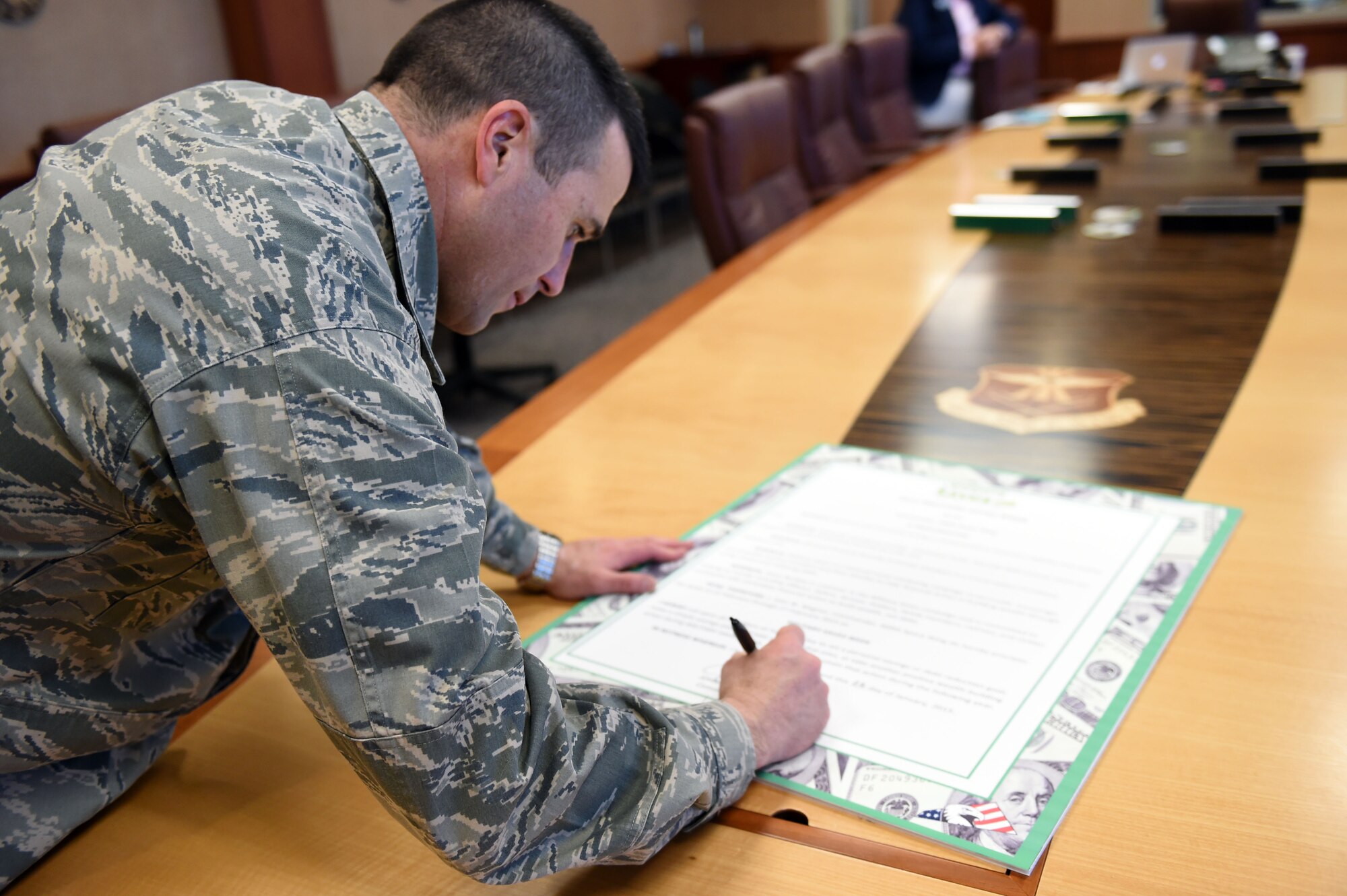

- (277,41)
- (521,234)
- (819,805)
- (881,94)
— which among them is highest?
(277,41)

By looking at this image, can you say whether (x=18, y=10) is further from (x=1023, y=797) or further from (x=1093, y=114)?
(x=1023, y=797)

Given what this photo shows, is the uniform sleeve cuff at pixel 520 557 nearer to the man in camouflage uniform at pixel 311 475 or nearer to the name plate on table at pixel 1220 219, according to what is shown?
the man in camouflage uniform at pixel 311 475

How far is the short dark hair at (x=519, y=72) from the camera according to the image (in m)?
0.83

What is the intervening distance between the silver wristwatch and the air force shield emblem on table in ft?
1.84

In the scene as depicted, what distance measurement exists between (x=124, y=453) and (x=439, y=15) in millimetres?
467

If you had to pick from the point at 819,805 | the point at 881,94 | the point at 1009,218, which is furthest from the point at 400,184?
the point at 881,94

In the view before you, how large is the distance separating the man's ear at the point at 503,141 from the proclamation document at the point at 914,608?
407mm

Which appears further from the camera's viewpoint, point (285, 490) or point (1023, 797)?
point (1023, 797)

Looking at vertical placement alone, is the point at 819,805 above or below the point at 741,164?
below

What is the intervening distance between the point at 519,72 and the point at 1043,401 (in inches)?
32.5

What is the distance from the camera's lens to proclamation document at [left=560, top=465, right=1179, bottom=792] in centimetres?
83

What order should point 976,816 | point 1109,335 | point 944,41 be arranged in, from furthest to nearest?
point 944,41 < point 1109,335 < point 976,816

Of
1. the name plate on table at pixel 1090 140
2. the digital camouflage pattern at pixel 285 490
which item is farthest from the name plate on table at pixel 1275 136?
the digital camouflage pattern at pixel 285 490

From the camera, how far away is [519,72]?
84 cm
